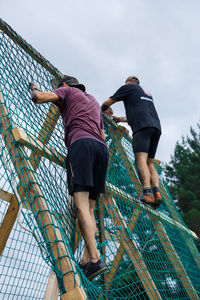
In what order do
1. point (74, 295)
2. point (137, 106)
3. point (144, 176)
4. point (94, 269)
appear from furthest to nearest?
point (137, 106) → point (144, 176) → point (94, 269) → point (74, 295)

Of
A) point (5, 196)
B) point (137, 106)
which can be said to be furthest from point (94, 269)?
point (137, 106)

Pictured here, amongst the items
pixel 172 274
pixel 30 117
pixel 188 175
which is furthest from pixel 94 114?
pixel 188 175

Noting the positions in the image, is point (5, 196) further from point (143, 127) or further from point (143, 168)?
point (143, 127)

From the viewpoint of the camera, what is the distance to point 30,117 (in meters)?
3.03

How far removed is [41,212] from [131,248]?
152cm

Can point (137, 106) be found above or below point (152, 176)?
above

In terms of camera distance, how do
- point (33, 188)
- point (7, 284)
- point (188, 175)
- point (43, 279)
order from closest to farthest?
point (33, 188), point (7, 284), point (43, 279), point (188, 175)

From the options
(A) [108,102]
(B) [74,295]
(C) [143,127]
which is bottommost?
(B) [74,295]

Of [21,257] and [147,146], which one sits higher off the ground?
[147,146]

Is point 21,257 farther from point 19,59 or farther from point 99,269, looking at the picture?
point 19,59

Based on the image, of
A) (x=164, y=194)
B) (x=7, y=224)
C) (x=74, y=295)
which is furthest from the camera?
(x=164, y=194)

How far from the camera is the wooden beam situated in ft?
7.67

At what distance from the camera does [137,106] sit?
3916 mm

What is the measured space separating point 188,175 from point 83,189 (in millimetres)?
13954
